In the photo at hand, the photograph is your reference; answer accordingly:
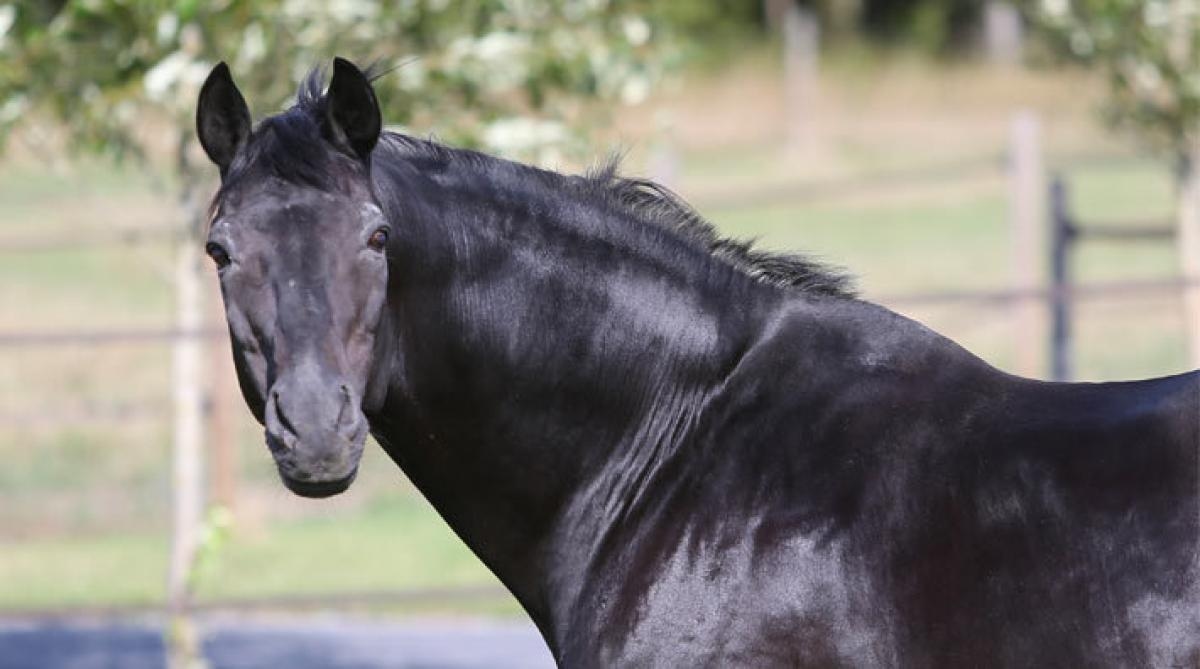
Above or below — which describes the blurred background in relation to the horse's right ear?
above

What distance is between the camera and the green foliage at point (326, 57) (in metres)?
5.55

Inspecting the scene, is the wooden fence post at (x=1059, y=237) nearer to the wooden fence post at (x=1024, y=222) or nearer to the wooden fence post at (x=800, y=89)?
the wooden fence post at (x=1024, y=222)

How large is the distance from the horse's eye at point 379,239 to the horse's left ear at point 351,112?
0.17 metres

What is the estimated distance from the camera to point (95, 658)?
8.73 meters

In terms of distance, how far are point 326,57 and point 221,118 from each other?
2.81 metres

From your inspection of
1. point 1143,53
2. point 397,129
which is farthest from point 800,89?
point 397,129

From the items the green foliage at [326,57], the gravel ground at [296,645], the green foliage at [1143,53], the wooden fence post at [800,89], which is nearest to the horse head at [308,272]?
the green foliage at [326,57]

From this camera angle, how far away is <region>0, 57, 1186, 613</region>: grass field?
33.8ft

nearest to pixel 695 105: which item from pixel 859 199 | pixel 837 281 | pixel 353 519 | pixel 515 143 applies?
pixel 859 199

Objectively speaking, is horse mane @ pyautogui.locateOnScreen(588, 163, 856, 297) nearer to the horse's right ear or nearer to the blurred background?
the blurred background

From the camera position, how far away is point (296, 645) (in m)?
9.10

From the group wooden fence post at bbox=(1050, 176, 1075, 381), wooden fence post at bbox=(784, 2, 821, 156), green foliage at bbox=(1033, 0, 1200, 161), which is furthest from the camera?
wooden fence post at bbox=(784, 2, 821, 156)

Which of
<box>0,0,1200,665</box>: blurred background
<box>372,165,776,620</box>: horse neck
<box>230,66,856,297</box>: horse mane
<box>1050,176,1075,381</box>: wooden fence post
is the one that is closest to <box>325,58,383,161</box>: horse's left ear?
<box>230,66,856,297</box>: horse mane

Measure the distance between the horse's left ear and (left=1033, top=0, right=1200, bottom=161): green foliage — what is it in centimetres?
730
